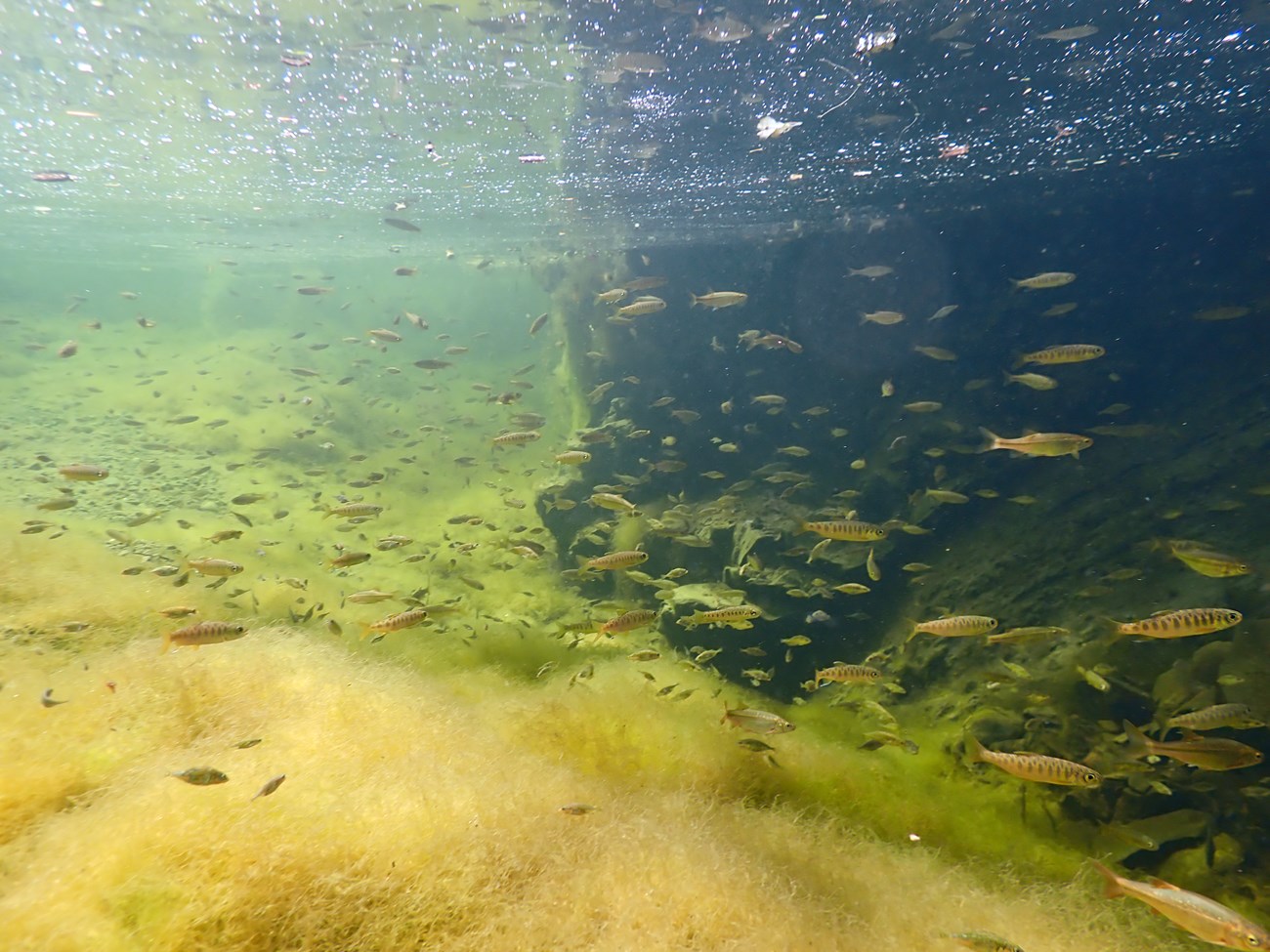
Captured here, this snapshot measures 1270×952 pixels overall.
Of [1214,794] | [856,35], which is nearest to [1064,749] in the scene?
[1214,794]

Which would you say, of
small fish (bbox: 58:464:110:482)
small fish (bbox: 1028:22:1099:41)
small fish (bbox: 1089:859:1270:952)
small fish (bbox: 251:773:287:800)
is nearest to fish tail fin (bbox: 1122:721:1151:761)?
small fish (bbox: 1089:859:1270:952)

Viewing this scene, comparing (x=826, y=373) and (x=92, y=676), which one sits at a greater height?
(x=826, y=373)

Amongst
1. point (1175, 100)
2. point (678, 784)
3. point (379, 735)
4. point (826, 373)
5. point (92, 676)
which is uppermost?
point (1175, 100)

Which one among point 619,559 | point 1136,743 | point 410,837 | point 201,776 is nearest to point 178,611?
point 201,776

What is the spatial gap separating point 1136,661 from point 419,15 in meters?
14.3

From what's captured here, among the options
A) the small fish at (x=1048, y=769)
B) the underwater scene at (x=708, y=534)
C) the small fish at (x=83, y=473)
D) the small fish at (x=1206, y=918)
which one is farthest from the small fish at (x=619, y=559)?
the small fish at (x=83, y=473)

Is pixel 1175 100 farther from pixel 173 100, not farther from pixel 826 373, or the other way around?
pixel 173 100

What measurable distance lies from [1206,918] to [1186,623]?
8.35 feet

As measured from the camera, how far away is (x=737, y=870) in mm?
4441

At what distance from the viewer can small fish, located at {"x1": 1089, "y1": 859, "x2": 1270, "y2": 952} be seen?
286 cm

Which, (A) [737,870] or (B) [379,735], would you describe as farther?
(B) [379,735]

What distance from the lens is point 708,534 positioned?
37.9 ft

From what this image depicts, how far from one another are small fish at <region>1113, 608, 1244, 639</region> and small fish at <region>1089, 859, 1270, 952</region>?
2.24m

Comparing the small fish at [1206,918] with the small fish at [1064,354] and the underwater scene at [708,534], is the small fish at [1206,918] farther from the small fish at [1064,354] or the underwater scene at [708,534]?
the small fish at [1064,354]
